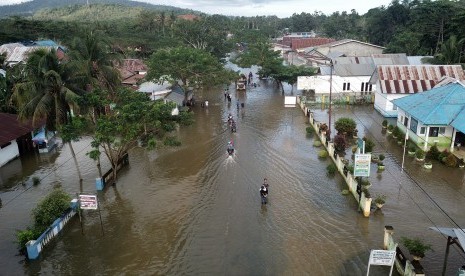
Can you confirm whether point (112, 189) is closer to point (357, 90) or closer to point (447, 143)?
point (447, 143)

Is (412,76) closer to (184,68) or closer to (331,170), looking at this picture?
(331,170)

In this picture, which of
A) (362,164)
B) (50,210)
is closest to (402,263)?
(362,164)

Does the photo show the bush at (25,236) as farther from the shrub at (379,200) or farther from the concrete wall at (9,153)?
the shrub at (379,200)

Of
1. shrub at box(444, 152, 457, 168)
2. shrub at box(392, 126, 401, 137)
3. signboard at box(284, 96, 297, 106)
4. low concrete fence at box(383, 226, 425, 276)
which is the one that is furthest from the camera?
signboard at box(284, 96, 297, 106)

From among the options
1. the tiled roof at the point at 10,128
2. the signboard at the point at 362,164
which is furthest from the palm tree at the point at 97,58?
the signboard at the point at 362,164

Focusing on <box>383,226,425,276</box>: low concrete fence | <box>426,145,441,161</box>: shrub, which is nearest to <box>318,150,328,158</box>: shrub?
<box>426,145,441,161</box>: shrub

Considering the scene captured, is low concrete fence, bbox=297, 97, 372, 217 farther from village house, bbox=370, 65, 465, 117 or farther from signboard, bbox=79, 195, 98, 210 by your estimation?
signboard, bbox=79, 195, 98, 210
